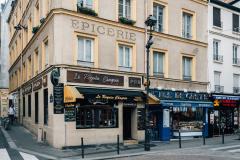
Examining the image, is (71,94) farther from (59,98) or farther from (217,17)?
(217,17)

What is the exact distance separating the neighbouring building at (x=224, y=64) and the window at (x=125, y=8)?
7537 mm

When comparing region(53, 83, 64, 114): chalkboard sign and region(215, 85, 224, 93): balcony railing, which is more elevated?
region(215, 85, 224, 93): balcony railing

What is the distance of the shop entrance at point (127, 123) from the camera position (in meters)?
20.9

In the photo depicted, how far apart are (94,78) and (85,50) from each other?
4.83 feet

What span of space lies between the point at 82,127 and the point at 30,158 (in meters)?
3.92

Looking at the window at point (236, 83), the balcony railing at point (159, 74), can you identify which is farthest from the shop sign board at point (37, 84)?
the window at point (236, 83)

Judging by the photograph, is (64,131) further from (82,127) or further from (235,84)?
(235,84)

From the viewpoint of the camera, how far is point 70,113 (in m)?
17.8

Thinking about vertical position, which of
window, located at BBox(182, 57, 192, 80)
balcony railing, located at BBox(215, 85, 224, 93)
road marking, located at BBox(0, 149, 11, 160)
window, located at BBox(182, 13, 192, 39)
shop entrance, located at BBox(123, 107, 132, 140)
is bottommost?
road marking, located at BBox(0, 149, 11, 160)

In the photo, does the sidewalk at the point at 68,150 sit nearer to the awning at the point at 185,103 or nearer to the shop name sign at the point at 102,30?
the awning at the point at 185,103

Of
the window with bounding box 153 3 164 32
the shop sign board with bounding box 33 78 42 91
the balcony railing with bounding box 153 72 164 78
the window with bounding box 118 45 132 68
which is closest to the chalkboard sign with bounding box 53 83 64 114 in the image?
the shop sign board with bounding box 33 78 42 91

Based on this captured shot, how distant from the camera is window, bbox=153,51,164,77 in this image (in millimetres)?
22391

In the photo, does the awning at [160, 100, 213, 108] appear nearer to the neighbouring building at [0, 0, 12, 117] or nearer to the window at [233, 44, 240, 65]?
the window at [233, 44, 240, 65]

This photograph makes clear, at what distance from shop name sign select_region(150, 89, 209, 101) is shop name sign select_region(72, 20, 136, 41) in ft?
11.4
